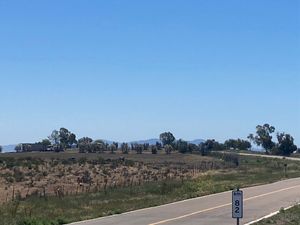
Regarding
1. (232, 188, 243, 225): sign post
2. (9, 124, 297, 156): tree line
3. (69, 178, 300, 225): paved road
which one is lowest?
(69, 178, 300, 225): paved road

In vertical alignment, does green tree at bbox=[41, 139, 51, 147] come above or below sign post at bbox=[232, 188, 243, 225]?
above

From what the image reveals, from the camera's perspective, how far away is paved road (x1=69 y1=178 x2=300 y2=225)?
72.2 ft

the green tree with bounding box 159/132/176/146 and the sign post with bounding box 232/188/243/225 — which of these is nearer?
the sign post with bounding box 232/188/243/225

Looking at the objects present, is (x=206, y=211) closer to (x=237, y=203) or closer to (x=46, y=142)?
(x=237, y=203)

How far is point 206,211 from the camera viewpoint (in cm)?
2600

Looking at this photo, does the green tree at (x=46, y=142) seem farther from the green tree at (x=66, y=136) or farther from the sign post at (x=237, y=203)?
the sign post at (x=237, y=203)

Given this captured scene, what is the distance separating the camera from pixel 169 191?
36875mm

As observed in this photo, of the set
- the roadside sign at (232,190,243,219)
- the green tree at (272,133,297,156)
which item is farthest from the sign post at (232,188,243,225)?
the green tree at (272,133,297,156)

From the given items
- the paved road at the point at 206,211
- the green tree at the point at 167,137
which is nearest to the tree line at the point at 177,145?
the green tree at the point at 167,137

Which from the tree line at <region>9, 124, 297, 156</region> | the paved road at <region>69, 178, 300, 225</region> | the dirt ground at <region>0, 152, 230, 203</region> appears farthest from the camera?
the tree line at <region>9, 124, 297, 156</region>

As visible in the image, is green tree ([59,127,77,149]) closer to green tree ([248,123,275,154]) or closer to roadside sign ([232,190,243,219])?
green tree ([248,123,275,154])

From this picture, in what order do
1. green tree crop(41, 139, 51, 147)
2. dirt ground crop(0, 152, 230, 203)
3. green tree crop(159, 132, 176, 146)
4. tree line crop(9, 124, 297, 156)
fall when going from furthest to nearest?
1. green tree crop(159, 132, 176, 146)
2. green tree crop(41, 139, 51, 147)
3. tree line crop(9, 124, 297, 156)
4. dirt ground crop(0, 152, 230, 203)

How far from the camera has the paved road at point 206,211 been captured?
22016 millimetres

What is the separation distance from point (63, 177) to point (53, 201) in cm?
2581
